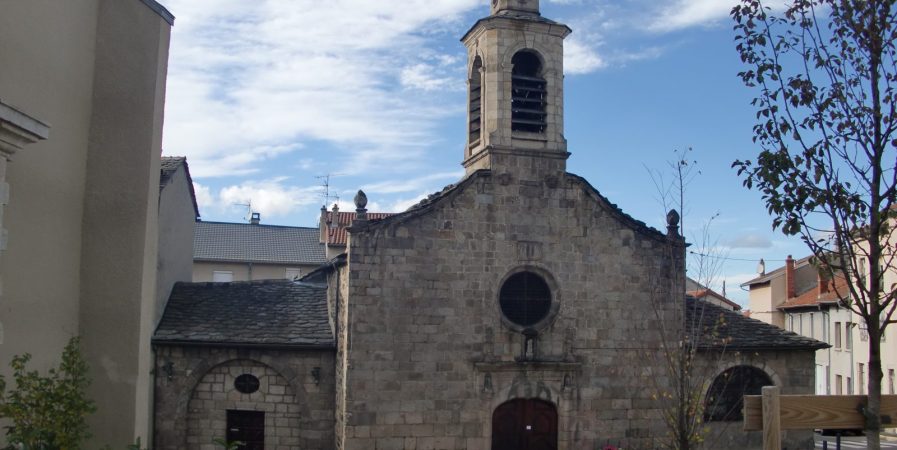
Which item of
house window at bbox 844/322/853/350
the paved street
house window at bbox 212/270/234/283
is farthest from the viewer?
house window at bbox 212/270/234/283

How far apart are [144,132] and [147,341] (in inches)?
115

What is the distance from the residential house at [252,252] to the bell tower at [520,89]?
29.0 metres

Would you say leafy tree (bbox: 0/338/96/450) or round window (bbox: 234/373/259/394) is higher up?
leafy tree (bbox: 0/338/96/450)

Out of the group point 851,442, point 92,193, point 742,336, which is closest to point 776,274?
point 851,442

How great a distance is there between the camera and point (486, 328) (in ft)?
51.0

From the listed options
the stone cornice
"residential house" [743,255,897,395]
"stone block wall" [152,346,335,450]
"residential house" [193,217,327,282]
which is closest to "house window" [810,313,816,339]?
"residential house" [743,255,897,395]

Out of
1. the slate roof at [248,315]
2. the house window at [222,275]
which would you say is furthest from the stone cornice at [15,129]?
the house window at [222,275]

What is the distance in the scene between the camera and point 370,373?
14.9 metres

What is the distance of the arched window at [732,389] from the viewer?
1711 cm

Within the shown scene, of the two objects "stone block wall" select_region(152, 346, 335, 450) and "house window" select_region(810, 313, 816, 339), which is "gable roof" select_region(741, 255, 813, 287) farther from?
"stone block wall" select_region(152, 346, 335, 450)

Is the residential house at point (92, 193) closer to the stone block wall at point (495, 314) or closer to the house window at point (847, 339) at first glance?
the stone block wall at point (495, 314)

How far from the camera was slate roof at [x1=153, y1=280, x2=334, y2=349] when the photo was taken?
1625 cm

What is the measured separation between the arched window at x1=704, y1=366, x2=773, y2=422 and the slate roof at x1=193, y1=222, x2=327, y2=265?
2951cm

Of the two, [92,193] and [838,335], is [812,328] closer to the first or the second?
[838,335]
